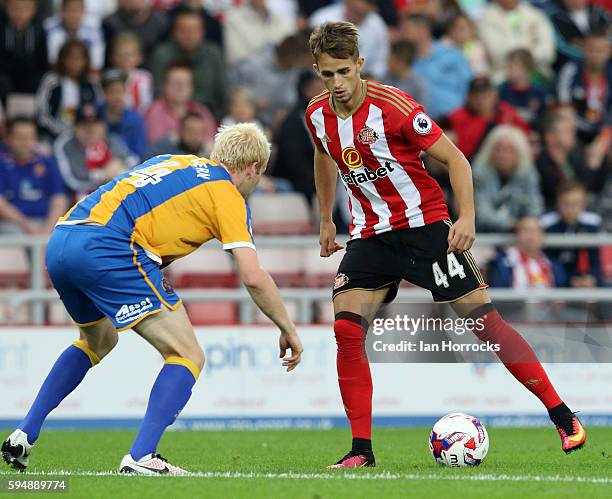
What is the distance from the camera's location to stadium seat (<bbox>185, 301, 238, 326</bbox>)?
12.4 meters

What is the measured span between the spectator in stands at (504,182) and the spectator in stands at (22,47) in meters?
5.06

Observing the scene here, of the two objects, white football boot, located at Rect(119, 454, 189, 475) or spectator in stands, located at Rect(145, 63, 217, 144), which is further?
spectator in stands, located at Rect(145, 63, 217, 144)

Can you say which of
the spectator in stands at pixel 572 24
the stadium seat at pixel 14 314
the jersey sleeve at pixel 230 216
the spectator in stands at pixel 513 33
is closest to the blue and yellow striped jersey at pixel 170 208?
the jersey sleeve at pixel 230 216

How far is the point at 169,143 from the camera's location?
43.8 ft

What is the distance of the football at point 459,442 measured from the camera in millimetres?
7395

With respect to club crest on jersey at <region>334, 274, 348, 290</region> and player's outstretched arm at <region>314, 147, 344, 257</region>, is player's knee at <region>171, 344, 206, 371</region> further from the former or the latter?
player's outstretched arm at <region>314, 147, 344, 257</region>

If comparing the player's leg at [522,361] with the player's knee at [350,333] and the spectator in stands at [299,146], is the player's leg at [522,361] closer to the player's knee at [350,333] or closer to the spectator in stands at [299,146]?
the player's knee at [350,333]

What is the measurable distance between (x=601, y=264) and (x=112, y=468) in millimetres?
7071

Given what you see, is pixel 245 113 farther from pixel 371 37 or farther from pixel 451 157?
pixel 451 157

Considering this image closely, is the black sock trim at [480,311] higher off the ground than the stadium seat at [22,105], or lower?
lower

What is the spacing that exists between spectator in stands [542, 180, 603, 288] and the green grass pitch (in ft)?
7.80

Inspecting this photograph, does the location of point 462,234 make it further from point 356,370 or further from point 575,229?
point 575,229

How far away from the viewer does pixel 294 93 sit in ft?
48.3

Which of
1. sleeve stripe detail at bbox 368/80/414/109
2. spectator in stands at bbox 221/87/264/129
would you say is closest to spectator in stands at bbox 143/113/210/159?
spectator in stands at bbox 221/87/264/129
